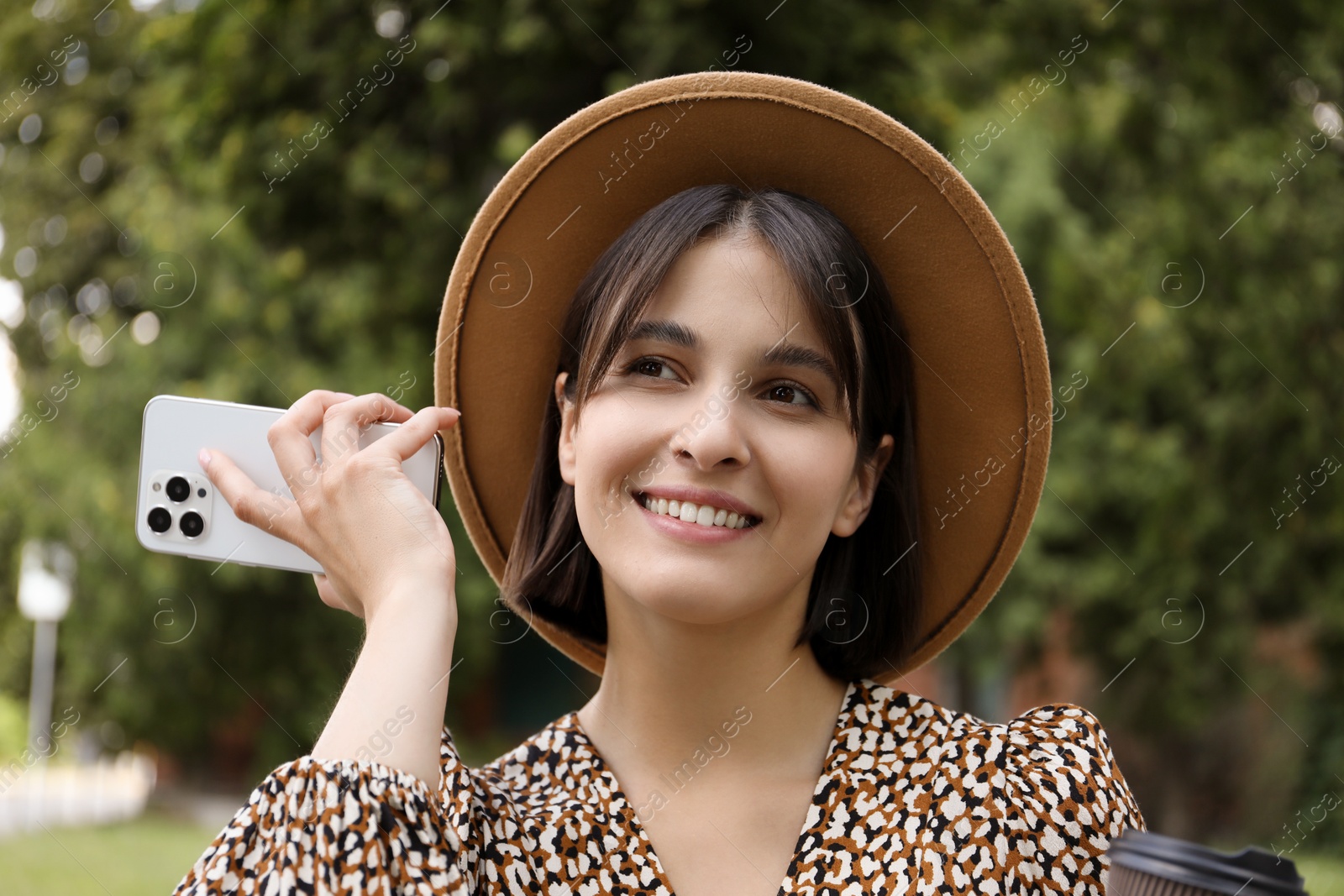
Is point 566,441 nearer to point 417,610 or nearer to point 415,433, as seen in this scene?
point 415,433

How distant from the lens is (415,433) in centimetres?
192

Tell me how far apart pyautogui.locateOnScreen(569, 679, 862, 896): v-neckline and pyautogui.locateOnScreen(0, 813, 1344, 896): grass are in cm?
685

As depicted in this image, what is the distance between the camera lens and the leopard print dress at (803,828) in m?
1.56

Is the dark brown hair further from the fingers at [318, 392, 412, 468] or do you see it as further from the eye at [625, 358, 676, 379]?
the fingers at [318, 392, 412, 468]

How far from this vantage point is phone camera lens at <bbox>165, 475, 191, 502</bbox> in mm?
2025

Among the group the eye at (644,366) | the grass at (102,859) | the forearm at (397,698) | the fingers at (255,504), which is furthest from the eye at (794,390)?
the grass at (102,859)

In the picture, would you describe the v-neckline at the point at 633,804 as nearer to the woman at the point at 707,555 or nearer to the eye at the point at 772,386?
the woman at the point at 707,555

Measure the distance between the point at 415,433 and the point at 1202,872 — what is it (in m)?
1.19

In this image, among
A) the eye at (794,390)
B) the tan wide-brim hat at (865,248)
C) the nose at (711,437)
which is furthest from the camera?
the tan wide-brim hat at (865,248)

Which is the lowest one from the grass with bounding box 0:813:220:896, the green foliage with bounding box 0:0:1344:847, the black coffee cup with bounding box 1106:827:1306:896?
the grass with bounding box 0:813:220:896

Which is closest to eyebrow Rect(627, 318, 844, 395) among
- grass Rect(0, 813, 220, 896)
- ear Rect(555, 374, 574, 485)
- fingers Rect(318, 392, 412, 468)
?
ear Rect(555, 374, 574, 485)

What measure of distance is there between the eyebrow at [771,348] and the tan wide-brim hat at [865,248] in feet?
0.98

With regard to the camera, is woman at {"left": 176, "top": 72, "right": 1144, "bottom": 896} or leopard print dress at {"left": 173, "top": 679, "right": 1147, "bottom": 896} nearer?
leopard print dress at {"left": 173, "top": 679, "right": 1147, "bottom": 896}

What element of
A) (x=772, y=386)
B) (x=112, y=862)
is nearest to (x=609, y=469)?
(x=772, y=386)
